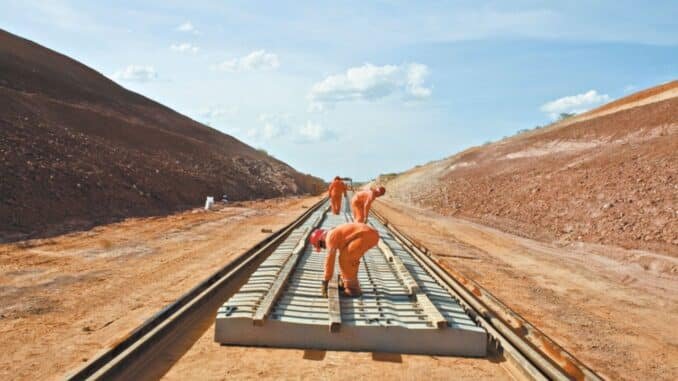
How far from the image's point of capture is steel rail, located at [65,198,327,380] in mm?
5109

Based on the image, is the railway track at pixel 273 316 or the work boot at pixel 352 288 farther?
the work boot at pixel 352 288

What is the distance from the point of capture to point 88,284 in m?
9.30

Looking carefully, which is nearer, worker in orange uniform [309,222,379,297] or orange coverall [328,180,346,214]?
worker in orange uniform [309,222,379,297]

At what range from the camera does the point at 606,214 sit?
20.2 metres

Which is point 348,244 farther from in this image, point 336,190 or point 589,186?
→ point 589,186

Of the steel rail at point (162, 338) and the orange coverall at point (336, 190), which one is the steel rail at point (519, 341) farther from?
the orange coverall at point (336, 190)

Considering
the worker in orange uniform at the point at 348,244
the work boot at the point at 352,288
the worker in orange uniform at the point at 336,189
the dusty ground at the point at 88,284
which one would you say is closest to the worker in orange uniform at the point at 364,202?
the worker in orange uniform at the point at 348,244

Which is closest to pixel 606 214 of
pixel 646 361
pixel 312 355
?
pixel 646 361

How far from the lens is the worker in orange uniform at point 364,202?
793 centimetres

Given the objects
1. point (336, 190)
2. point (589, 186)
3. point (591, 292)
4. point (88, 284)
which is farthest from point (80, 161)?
point (589, 186)

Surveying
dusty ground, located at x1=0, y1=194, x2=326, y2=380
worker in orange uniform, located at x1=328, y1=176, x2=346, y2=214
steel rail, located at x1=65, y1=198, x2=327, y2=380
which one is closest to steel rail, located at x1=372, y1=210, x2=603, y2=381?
steel rail, located at x1=65, y1=198, x2=327, y2=380

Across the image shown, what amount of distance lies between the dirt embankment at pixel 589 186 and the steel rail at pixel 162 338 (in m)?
13.8

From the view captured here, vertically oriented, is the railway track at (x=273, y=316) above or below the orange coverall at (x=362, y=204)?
below

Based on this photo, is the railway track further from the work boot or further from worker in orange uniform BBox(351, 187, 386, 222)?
worker in orange uniform BBox(351, 187, 386, 222)
